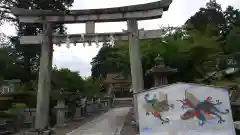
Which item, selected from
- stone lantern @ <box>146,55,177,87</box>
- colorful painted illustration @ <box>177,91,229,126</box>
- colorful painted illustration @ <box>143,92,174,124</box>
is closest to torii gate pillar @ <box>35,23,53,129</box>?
stone lantern @ <box>146,55,177,87</box>

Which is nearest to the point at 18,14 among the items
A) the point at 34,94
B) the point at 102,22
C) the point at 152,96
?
the point at 102,22

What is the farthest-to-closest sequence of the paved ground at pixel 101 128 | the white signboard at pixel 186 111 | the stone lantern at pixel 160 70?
the stone lantern at pixel 160 70, the paved ground at pixel 101 128, the white signboard at pixel 186 111

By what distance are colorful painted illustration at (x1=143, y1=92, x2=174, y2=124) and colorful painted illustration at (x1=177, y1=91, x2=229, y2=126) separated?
43 cm

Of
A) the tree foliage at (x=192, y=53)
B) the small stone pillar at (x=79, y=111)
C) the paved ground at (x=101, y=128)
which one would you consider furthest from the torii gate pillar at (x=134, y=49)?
the small stone pillar at (x=79, y=111)

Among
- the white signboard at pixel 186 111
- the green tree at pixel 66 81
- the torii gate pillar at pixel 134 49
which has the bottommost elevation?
the white signboard at pixel 186 111

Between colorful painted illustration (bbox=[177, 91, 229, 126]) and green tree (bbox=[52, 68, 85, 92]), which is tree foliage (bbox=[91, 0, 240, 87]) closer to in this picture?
green tree (bbox=[52, 68, 85, 92])

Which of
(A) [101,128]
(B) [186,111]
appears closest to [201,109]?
(B) [186,111]

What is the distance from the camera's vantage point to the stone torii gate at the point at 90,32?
10.9 meters

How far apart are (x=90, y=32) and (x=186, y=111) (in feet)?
20.1

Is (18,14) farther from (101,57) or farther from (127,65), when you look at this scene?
(101,57)

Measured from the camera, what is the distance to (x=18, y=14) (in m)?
11.3

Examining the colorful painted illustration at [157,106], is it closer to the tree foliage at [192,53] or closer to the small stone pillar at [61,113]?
the tree foliage at [192,53]

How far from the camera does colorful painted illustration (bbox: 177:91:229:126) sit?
661 cm

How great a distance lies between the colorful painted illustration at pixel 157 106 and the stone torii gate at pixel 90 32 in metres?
3.83
